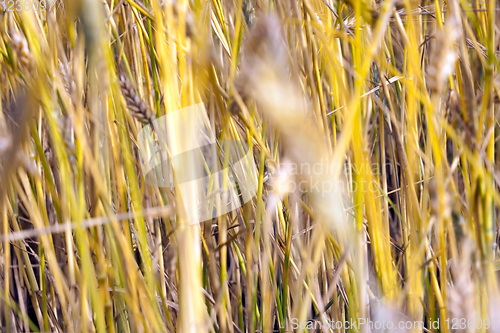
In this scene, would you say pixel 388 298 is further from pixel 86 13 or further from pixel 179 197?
pixel 86 13

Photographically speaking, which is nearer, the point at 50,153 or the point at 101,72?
the point at 101,72

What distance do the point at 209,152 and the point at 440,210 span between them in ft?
1.13

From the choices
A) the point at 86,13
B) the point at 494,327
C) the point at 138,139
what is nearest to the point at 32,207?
the point at 138,139

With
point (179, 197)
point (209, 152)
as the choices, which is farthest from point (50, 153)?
point (179, 197)

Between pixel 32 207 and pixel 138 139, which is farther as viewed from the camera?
pixel 138 139

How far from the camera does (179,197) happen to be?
11.1 inches

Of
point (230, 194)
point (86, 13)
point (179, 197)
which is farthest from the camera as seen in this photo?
point (230, 194)

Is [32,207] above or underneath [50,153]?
underneath

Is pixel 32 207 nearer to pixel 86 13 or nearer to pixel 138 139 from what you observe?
pixel 138 139

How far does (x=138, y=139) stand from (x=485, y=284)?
47cm

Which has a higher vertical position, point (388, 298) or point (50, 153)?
point (50, 153)

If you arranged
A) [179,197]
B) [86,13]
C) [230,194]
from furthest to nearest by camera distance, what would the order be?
[230,194], [179,197], [86,13]

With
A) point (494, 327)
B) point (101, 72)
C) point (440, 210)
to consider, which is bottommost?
point (494, 327)

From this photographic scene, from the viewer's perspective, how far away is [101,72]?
0.73 ft
